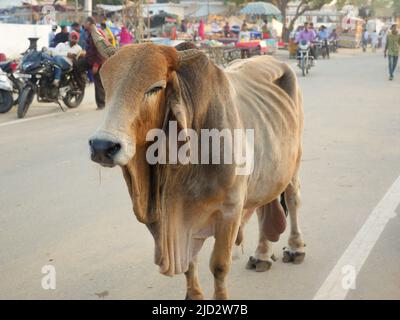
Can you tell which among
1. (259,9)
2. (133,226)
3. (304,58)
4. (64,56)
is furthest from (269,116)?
(259,9)

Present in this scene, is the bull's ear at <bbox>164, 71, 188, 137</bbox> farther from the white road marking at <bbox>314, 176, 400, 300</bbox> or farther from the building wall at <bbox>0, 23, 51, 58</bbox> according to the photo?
the building wall at <bbox>0, 23, 51, 58</bbox>

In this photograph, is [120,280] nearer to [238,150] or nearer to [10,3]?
[238,150]

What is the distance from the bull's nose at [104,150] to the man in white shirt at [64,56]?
835 centimetres

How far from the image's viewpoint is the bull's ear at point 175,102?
2.58 m

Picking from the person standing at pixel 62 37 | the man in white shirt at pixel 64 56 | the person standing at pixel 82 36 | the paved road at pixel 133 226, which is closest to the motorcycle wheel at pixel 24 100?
the man in white shirt at pixel 64 56

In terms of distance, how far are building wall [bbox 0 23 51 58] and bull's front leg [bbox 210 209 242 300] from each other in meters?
16.6

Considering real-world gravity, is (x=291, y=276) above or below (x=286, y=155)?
below

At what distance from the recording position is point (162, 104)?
8.48 ft

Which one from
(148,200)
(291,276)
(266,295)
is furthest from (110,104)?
(291,276)

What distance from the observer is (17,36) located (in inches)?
754

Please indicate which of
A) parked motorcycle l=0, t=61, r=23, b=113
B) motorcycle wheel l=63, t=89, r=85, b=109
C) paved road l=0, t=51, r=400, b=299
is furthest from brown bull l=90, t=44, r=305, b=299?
motorcycle wheel l=63, t=89, r=85, b=109

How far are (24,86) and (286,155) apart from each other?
7367 mm

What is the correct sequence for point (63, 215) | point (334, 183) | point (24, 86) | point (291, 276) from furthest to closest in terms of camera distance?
1. point (24, 86)
2. point (334, 183)
3. point (63, 215)
4. point (291, 276)

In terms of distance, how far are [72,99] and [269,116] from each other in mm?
8433
